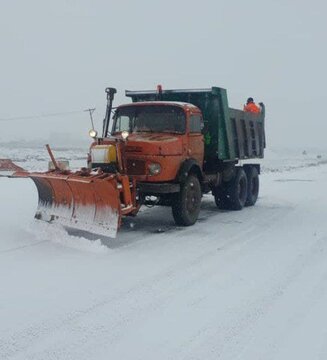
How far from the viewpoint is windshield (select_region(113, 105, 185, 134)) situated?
932 cm

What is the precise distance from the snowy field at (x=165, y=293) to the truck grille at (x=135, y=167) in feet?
3.34

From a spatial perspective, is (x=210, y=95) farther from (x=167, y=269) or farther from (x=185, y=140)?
(x=167, y=269)

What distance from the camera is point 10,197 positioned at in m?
12.8

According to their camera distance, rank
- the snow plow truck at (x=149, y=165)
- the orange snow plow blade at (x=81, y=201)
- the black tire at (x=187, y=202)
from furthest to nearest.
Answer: the black tire at (x=187, y=202) < the snow plow truck at (x=149, y=165) < the orange snow plow blade at (x=81, y=201)

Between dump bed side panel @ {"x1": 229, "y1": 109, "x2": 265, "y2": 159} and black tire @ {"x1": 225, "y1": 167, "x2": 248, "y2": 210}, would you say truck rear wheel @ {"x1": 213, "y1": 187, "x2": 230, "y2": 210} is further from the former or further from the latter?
dump bed side panel @ {"x1": 229, "y1": 109, "x2": 265, "y2": 159}

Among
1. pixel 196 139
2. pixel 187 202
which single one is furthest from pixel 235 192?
pixel 187 202

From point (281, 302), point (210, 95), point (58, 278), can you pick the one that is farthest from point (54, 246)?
point (210, 95)

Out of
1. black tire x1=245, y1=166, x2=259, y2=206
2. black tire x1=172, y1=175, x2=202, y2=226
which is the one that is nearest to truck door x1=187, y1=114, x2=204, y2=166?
black tire x1=172, y1=175, x2=202, y2=226

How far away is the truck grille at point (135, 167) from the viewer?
857 centimetres

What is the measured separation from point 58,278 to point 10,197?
7.66 metres

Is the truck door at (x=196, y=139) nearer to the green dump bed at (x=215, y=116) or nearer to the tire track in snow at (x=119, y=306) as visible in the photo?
the green dump bed at (x=215, y=116)

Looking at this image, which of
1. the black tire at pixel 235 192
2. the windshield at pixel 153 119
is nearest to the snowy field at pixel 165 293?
the windshield at pixel 153 119

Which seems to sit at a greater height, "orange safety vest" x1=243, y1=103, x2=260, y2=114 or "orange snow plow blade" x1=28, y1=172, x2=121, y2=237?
"orange safety vest" x1=243, y1=103, x2=260, y2=114

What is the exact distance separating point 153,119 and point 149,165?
4.13 feet
